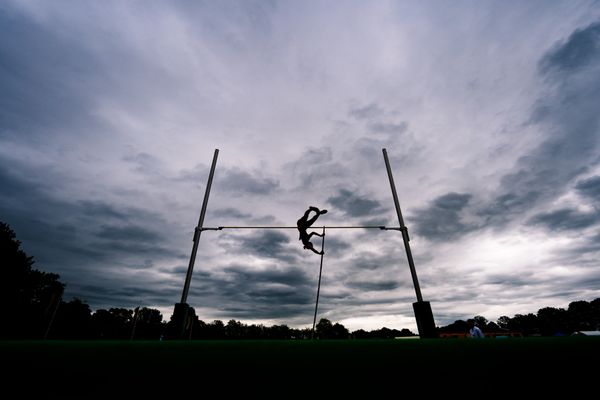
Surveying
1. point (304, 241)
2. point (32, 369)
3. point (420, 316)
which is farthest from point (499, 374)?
point (304, 241)

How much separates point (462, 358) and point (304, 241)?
28.8ft

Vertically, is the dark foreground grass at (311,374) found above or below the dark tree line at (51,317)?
below

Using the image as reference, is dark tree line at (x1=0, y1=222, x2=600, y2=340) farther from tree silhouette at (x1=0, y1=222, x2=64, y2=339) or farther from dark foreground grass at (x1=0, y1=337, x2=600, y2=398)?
dark foreground grass at (x1=0, y1=337, x2=600, y2=398)

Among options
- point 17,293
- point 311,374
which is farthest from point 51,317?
point 311,374

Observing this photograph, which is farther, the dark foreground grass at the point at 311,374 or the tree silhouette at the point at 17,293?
the tree silhouette at the point at 17,293

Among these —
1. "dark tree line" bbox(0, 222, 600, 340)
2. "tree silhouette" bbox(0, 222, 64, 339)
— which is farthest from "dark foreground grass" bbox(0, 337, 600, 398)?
"tree silhouette" bbox(0, 222, 64, 339)

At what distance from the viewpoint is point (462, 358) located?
1.42 meters

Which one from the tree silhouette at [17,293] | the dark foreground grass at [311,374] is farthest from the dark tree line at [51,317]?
the dark foreground grass at [311,374]

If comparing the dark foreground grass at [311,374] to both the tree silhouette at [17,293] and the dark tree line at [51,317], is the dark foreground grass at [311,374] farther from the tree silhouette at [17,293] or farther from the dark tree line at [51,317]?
the tree silhouette at [17,293]

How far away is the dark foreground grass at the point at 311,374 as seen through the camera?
1.07 m

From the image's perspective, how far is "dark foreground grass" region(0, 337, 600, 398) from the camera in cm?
107

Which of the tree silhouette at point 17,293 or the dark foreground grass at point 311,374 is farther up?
the tree silhouette at point 17,293

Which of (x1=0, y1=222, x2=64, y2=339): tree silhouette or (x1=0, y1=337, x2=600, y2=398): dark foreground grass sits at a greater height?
(x1=0, y1=222, x2=64, y2=339): tree silhouette

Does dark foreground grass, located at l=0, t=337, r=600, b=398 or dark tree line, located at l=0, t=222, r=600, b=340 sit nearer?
dark foreground grass, located at l=0, t=337, r=600, b=398
